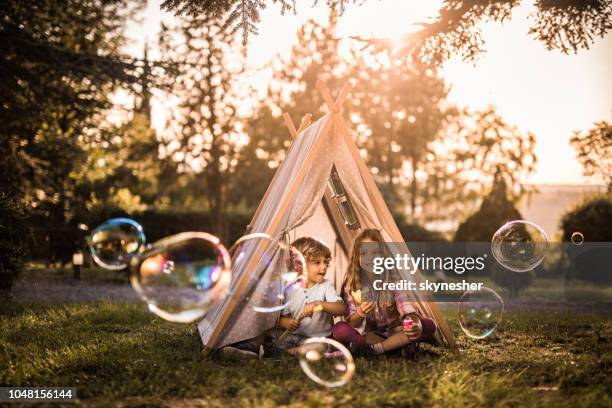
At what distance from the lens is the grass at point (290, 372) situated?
14.5 feet

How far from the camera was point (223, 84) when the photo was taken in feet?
64.4

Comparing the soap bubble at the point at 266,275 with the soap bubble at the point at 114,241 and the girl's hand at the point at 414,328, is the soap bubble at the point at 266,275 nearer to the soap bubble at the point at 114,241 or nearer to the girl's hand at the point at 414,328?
the girl's hand at the point at 414,328

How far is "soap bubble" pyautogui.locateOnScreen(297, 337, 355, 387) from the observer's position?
4.73m

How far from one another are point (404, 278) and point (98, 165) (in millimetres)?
15314

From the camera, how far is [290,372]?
5242mm

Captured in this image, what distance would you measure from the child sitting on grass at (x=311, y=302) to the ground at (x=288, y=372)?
0.40 m

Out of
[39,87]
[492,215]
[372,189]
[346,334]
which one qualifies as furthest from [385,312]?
[492,215]

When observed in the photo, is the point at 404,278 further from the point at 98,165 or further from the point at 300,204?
the point at 98,165

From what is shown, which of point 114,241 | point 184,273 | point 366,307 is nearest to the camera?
point 184,273

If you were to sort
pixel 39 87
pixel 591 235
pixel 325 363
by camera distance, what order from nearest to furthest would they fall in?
pixel 325 363, pixel 39 87, pixel 591 235

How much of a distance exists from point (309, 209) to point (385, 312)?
52.2 inches

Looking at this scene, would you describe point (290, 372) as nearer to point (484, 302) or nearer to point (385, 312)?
point (385, 312)

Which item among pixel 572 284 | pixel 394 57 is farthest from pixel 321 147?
pixel 572 284

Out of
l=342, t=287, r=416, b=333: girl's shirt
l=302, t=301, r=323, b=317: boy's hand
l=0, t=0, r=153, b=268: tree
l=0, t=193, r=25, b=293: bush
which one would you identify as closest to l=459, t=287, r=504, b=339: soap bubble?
l=342, t=287, r=416, b=333: girl's shirt
